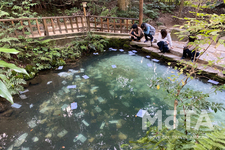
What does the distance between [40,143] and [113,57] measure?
15.0 feet

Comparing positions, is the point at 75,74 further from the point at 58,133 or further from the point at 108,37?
the point at 108,37

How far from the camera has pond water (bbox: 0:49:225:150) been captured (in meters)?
2.84

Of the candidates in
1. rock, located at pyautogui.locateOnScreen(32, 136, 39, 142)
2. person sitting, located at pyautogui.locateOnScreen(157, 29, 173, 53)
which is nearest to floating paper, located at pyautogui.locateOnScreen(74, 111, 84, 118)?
rock, located at pyautogui.locateOnScreen(32, 136, 39, 142)

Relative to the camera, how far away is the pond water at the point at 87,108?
2.84 meters

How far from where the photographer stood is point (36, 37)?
6.08 m

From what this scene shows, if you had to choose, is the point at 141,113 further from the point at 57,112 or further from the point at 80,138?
the point at 57,112

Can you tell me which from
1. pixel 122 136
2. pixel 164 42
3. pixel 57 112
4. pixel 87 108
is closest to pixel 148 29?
pixel 164 42

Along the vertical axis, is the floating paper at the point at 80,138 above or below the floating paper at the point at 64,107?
below

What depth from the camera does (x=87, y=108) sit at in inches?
142

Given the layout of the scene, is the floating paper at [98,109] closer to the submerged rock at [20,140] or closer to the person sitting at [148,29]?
the submerged rock at [20,140]

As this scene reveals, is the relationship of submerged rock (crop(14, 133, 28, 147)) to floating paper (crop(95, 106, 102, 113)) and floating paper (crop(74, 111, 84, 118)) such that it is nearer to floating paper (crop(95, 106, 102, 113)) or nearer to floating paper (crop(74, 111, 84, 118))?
floating paper (crop(74, 111, 84, 118))

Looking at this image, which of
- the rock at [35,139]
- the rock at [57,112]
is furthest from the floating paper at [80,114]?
the rock at [35,139]

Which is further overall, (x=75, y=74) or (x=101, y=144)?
(x=75, y=74)

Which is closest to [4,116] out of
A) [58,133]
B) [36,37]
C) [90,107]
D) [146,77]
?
[58,133]
